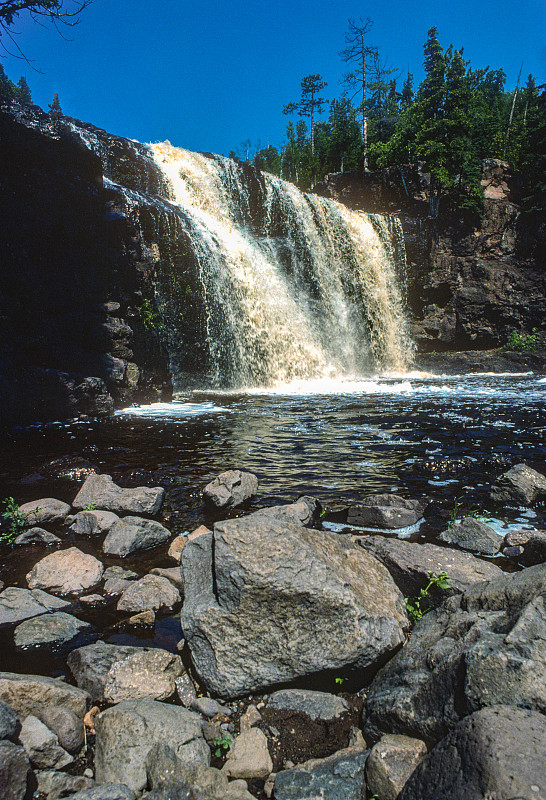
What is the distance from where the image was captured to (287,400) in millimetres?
16250

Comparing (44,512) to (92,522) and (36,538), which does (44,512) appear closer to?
(36,538)

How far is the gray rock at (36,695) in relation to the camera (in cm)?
262

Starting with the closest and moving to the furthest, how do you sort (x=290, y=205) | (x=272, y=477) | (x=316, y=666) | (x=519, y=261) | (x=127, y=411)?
(x=316, y=666) < (x=272, y=477) < (x=127, y=411) < (x=290, y=205) < (x=519, y=261)

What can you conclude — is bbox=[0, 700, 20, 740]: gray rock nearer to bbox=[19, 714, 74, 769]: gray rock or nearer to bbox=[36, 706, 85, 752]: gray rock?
bbox=[19, 714, 74, 769]: gray rock

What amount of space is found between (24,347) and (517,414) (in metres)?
15.3

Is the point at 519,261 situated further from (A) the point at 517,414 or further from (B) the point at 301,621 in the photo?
(B) the point at 301,621

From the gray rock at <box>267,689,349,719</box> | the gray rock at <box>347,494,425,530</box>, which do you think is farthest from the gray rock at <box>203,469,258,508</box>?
the gray rock at <box>267,689,349,719</box>

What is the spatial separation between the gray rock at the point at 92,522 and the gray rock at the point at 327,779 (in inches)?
148

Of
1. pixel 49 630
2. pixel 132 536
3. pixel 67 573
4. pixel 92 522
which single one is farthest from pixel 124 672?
pixel 92 522

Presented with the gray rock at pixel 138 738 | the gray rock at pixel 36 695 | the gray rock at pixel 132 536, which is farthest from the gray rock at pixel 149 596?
the gray rock at pixel 138 738

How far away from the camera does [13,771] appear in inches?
81.3

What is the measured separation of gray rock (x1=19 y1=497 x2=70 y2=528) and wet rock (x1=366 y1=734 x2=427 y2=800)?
478cm

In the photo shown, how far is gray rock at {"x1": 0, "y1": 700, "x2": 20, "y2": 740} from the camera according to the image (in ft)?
7.39

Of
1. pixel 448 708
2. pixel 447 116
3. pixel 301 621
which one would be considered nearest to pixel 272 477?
pixel 301 621
